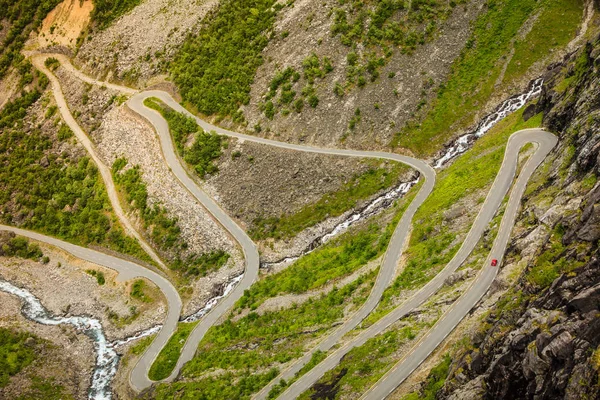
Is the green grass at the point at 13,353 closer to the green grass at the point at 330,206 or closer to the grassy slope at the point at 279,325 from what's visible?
the grassy slope at the point at 279,325

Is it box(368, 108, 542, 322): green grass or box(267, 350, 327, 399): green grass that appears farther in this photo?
box(368, 108, 542, 322): green grass

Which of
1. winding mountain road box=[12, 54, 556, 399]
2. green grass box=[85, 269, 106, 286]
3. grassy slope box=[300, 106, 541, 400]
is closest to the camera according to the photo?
grassy slope box=[300, 106, 541, 400]

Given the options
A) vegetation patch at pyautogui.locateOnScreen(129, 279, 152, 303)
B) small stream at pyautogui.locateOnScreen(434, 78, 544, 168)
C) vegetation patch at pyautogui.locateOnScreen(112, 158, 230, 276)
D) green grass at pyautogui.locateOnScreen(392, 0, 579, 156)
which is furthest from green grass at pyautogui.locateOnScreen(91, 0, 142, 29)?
small stream at pyautogui.locateOnScreen(434, 78, 544, 168)

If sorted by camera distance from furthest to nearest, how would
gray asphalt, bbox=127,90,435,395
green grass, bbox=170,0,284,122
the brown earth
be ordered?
the brown earth
green grass, bbox=170,0,284,122
gray asphalt, bbox=127,90,435,395

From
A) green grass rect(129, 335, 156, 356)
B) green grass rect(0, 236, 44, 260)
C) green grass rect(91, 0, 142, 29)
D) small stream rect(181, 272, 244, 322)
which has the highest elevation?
green grass rect(91, 0, 142, 29)

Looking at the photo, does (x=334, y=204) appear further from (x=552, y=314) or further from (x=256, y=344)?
(x=552, y=314)

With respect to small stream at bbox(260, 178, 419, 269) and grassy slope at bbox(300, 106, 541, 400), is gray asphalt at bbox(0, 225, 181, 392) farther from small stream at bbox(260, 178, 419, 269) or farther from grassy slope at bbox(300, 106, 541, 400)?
grassy slope at bbox(300, 106, 541, 400)

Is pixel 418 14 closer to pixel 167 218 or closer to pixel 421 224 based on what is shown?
pixel 421 224
